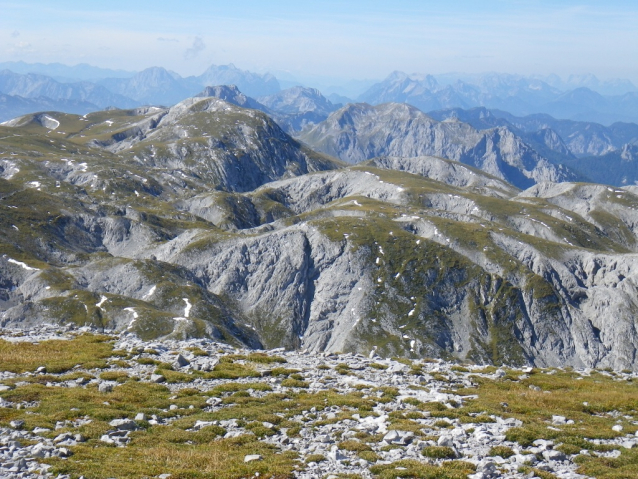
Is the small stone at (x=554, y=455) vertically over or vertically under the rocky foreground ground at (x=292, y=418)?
over

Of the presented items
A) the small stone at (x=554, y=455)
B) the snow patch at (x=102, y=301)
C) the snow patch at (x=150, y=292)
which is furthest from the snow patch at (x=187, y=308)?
the small stone at (x=554, y=455)

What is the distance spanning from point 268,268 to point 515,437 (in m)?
166

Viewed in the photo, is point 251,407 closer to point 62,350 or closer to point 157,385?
point 157,385

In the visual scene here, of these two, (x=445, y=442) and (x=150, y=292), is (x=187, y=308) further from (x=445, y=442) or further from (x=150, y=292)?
(x=445, y=442)

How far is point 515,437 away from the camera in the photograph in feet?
75.9

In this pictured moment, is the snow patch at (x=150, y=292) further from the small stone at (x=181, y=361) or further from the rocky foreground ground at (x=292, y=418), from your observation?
the small stone at (x=181, y=361)

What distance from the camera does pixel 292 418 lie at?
2653 centimetres

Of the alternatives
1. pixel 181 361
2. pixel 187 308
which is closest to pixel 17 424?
pixel 181 361

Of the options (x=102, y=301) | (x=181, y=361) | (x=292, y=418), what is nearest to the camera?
(x=292, y=418)

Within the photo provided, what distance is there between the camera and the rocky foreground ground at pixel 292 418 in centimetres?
1991

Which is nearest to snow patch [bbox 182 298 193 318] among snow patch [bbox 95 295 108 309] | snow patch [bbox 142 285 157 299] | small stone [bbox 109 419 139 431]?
snow patch [bbox 142 285 157 299]

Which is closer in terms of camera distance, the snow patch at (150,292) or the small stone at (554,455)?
the small stone at (554,455)

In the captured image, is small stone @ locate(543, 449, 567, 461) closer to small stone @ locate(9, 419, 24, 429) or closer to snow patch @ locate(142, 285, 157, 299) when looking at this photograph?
small stone @ locate(9, 419, 24, 429)

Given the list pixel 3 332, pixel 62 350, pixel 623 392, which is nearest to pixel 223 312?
pixel 3 332
